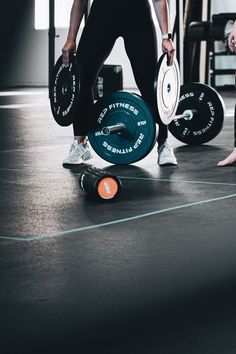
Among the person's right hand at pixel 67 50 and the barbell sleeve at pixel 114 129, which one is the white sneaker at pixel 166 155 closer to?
the barbell sleeve at pixel 114 129

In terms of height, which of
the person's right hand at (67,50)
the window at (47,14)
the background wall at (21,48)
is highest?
the person's right hand at (67,50)

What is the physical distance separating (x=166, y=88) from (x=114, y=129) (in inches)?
12.7

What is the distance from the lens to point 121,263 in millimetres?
2229

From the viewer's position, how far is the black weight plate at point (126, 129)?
4051 mm

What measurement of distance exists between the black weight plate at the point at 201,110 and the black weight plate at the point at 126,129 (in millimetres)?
884

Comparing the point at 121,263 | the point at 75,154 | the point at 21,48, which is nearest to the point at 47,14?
the point at 21,48

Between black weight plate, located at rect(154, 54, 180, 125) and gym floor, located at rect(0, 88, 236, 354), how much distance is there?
0.29 meters

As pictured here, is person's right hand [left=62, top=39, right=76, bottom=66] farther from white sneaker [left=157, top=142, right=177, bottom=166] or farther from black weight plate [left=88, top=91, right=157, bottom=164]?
white sneaker [left=157, top=142, right=177, bottom=166]

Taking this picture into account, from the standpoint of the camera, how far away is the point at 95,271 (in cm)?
214

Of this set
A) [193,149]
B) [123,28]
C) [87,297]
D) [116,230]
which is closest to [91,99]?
[123,28]

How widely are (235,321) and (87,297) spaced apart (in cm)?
35

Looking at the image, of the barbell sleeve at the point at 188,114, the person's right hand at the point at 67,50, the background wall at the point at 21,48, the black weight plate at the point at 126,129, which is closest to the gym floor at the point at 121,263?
the black weight plate at the point at 126,129

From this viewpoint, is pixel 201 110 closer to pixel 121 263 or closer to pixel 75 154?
pixel 75 154

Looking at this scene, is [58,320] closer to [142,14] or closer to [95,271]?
[95,271]
